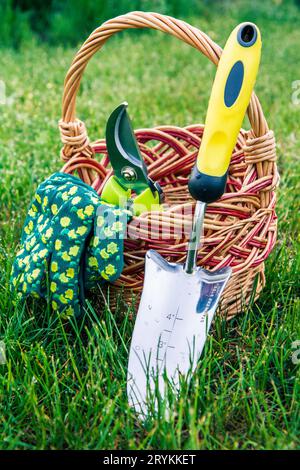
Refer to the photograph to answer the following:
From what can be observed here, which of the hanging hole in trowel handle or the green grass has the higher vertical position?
the hanging hole in trowel handle

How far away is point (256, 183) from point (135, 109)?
151cm

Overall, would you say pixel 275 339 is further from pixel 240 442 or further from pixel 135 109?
pixel 135 109

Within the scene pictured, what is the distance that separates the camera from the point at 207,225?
1.23 m

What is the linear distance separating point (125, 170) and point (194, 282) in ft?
0.97

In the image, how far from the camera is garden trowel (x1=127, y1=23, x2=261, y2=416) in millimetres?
1083

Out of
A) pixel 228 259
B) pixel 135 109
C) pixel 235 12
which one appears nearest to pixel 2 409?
pixel 228 259

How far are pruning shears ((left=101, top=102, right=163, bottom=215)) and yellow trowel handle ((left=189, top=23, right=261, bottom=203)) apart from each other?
0.72 feet

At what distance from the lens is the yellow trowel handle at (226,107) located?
3.54 ft

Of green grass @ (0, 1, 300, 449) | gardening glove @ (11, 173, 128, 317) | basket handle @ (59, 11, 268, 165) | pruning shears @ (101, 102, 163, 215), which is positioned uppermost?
basket handle @ (59, 11, 268, 165)

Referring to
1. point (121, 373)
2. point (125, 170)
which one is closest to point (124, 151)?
point (125, 170)

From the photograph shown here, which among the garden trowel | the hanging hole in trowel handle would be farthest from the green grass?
the hanging hole in trowel handle

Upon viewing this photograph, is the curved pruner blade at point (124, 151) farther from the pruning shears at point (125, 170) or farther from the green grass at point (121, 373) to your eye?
the green grass at point (121, 373)

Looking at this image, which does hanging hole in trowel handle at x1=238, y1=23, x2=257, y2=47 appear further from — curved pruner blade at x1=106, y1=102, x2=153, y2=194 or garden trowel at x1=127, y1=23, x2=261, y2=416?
curved pruner blade at x1=106, y1=102, x2=153, y2=194

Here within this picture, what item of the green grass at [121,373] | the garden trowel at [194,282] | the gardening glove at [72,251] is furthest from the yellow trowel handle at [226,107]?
the green grass at [121,373]
